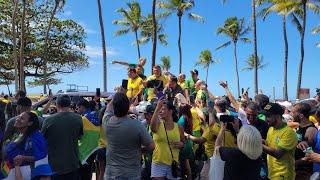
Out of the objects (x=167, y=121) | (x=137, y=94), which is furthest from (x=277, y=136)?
(x=137, y=94)

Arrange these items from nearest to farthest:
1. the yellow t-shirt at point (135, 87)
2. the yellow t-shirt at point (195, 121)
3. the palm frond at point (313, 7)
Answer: the yellow t-shirt at point (195, 121)
the yellow t-shirt at point (135, 87)
the palm frond at point (313, 7)

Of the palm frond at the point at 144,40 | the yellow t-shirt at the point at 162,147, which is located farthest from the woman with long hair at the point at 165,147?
the palm frond at the point at 144,40

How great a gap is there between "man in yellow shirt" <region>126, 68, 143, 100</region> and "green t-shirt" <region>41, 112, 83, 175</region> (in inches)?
138

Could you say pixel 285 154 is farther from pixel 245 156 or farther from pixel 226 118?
pixel 226 118

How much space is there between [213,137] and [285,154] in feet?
5.30

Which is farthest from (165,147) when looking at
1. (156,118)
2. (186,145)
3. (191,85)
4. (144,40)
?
(144,40)

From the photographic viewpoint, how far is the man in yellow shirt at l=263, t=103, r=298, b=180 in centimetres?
520

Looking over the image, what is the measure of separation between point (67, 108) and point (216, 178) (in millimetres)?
2151

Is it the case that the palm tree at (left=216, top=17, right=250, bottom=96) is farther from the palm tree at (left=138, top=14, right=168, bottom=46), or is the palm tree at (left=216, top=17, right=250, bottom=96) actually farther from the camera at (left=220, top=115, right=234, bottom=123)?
the camera at (left=220, top=115, right=234, bottom=123)

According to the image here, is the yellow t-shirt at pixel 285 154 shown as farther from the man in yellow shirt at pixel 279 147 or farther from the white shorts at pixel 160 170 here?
the white shorts at pixel 160 170

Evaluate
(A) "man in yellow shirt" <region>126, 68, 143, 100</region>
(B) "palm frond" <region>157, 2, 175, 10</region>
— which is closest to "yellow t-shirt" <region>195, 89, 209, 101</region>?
(A) "man in yellow shirt" <region>126, 68, 143, 100</region>

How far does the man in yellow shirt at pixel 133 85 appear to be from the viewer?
952cm

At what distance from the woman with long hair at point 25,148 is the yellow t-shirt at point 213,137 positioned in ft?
7.52

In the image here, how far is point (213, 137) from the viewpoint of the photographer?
675 cm
